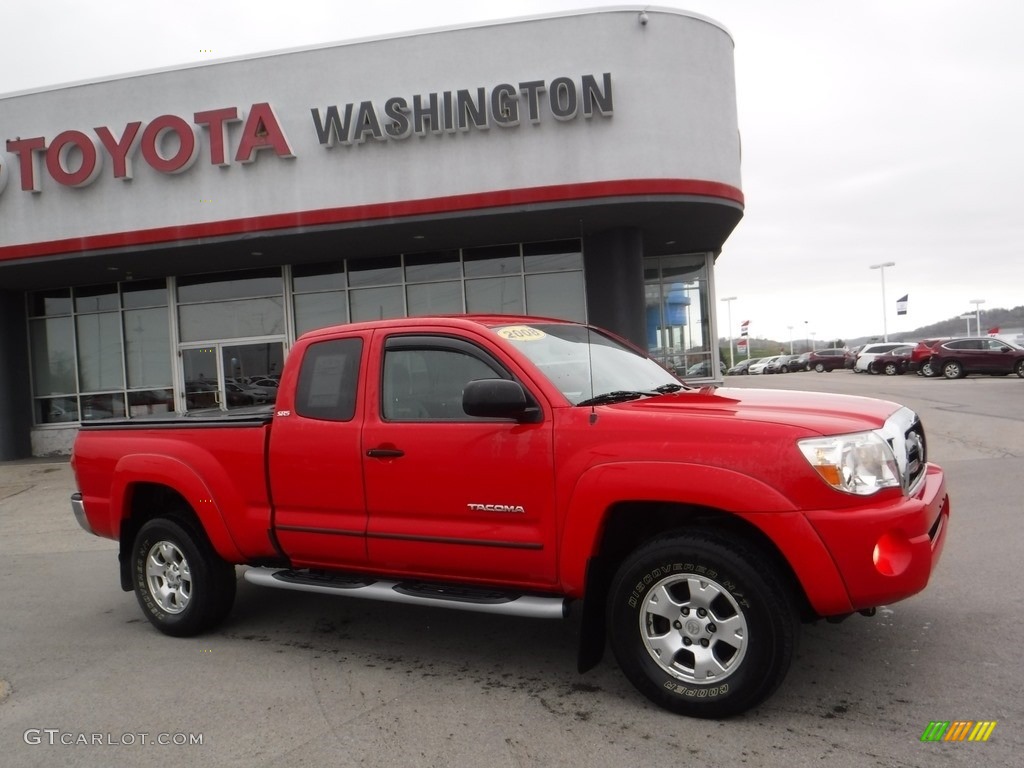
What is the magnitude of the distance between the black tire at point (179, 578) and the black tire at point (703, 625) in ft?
8.99

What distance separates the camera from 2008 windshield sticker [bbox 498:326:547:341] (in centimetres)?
435

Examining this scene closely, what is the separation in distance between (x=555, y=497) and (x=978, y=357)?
1212 inches

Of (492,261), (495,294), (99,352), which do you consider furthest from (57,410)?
(492,261)

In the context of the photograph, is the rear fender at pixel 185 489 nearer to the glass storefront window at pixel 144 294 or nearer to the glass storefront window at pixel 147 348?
the glass storefront window at pixel 147 348

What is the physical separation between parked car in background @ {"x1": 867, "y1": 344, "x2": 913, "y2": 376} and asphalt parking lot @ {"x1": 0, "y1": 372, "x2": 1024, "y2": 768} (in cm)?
3305

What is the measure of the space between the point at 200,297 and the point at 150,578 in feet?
42.5

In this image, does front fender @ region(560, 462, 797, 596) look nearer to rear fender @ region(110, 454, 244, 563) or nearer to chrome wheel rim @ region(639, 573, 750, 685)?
chrome wheel rim @ region(639, 573, 750, 685)

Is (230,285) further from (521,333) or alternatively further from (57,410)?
(521,333)

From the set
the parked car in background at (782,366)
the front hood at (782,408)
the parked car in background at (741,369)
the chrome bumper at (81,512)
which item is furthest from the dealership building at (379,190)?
the parked car in background at (741,369)

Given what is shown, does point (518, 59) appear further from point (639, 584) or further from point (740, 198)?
point (639, 584)

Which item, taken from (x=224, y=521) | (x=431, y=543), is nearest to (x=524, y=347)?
(x=431, y=543)

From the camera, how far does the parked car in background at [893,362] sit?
119ft

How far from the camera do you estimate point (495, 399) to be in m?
3.81

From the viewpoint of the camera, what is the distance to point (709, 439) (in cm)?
353
